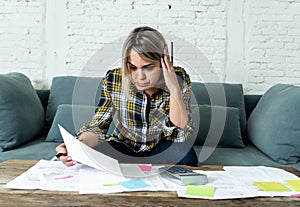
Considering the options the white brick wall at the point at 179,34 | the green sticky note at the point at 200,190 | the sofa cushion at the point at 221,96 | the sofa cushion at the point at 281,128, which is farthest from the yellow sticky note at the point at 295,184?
the white brick wall at the point at 179,34

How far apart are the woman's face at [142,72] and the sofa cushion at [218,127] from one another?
71 cm

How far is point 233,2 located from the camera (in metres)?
2.73

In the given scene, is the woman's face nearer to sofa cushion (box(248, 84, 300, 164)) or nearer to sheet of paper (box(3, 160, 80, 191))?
sheet of paper (box(3, 160, 80, 191))

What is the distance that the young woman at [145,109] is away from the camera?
1.56 m

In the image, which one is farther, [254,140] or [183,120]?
[254,140]

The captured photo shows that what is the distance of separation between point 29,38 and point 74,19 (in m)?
0.36

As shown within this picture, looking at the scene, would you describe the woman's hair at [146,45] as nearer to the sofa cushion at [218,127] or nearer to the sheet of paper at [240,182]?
the sheet of paper at [240,182]

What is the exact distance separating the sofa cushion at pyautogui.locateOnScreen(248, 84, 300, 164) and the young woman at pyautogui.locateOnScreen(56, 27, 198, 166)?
1.81ft

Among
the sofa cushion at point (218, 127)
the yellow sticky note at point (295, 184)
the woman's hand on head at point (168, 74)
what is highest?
the woman's hand on head at point (168, 74)

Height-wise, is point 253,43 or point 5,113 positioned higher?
point 253,43

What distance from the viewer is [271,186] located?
1.14 meters

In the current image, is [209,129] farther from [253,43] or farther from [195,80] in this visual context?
[253,43]

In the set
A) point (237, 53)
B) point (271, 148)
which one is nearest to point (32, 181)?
point (271, 148)

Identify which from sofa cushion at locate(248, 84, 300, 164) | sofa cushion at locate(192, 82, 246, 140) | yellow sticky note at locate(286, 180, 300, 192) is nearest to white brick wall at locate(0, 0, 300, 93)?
sofa cushion at locate(192, 82, 246, 140)
